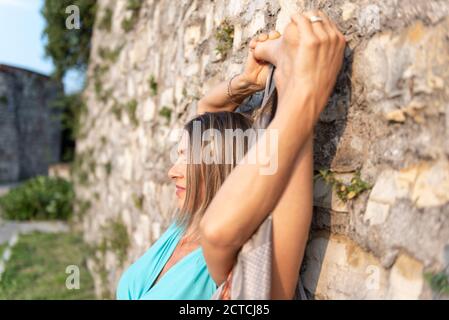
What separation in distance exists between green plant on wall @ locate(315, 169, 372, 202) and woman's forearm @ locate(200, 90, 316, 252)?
0.71 ft

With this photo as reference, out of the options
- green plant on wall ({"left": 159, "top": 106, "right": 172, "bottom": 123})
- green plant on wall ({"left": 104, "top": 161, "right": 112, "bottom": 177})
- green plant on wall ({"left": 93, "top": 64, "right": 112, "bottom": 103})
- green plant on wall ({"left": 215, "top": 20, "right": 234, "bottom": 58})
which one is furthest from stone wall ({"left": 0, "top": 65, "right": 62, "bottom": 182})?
green plant on wall ({"left": 215, "top": 20, "right": 234, "bottom": 58})

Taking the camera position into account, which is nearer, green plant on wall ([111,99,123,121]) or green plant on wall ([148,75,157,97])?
green plant on wall ([148,75,157,97])

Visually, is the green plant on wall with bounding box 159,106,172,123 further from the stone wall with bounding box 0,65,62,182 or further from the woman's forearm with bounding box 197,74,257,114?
the stone wall with bounding box 0,65,62,182

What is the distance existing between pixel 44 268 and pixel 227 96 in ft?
13.6

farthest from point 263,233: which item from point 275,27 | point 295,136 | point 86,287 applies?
point 86,287

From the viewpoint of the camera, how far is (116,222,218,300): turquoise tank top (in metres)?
1.33

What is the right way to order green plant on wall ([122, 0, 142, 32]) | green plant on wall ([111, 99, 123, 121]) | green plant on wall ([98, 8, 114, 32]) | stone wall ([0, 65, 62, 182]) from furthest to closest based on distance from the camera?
stone wall ([0, 65, 62, 182]) < green plant on wall ([98, 8, 114, 32]) < green plant on wall ([111, 99, 123, 121]) < green plant on wall ([122, 0, 142, 32])

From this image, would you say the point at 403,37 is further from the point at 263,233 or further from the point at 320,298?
the point at 320,298

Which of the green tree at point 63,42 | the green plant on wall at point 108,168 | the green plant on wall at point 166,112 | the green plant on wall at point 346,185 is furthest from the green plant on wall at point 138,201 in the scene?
the green tree at point 63,42

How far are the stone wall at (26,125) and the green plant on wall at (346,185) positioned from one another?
12400 millimetres

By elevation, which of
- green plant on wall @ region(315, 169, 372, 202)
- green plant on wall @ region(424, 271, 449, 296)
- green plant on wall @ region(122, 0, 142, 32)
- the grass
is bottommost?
the grass

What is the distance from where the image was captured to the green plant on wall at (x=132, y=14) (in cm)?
417

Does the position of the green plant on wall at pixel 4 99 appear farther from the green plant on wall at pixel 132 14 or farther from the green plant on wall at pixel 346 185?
the green plant on wall at pixel 346 185

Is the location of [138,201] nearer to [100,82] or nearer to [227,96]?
[227,96]
